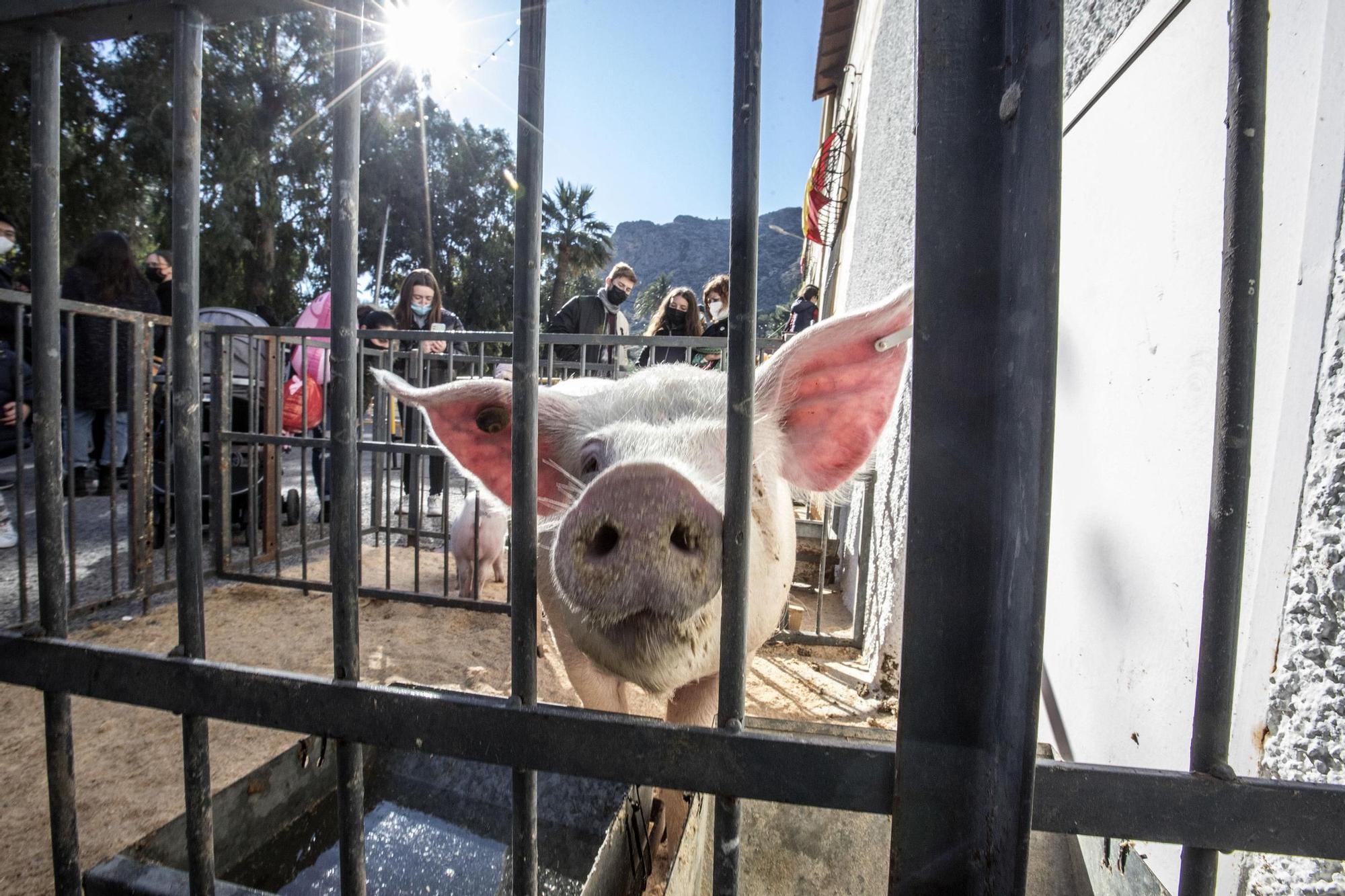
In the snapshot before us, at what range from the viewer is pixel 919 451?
73cm

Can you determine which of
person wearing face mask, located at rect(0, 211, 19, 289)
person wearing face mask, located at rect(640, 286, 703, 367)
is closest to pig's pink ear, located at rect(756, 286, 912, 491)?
person wearing face mask, located at rect(640, 286, 703, 367)

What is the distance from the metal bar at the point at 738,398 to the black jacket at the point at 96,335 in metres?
5.16

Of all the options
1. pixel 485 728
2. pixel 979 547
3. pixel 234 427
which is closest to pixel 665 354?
pixel 485 728

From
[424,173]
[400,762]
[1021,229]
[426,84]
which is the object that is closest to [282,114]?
[424,173]

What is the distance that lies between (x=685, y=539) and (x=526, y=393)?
0.57 metres

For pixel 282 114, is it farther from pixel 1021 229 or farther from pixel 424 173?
pixel 1021 229

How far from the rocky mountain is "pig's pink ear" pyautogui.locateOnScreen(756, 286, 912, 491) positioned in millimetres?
104745

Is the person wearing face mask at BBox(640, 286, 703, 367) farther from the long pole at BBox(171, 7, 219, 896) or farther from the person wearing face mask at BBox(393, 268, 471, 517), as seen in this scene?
the long pole at BBox(171, 7, 219, 896)

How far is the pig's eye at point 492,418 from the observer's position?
7.69 ft

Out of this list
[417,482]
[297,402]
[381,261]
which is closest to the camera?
[417,482]

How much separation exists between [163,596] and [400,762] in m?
3.49

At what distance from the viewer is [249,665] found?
272 cm

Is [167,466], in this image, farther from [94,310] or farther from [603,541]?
[603,541]

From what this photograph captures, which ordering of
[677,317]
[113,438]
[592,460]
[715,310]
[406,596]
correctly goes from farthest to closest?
[715,310]
[677,317]
[406,596]
[113,438]
[592,460]
